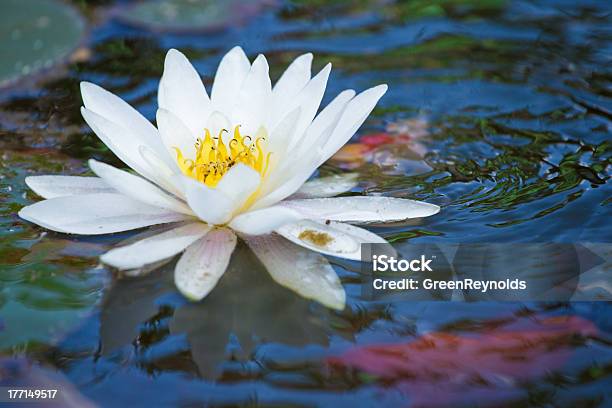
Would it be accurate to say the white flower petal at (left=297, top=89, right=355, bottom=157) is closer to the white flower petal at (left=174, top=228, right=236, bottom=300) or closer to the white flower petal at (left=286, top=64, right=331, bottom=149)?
the white flower petal at (left=286, top=64, right=331, bottom=149)

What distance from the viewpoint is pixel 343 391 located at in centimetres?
156

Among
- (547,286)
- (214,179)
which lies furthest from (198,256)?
(547,286)

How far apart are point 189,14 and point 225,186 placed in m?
2.08

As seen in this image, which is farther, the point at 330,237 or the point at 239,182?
the point at 330,237

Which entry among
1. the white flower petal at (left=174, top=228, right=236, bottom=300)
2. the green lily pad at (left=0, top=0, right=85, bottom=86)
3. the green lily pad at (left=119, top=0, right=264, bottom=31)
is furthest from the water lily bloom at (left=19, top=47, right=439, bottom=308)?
the green lily pad at (left=119, top=0, right=264, bottom=31)

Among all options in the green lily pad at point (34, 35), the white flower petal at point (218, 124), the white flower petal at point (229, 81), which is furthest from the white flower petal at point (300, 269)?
the green lily pad at point (34, 35)

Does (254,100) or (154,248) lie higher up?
(254,100)

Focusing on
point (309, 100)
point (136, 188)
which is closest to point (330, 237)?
point (309, 100)

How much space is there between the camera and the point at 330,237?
75.4 inches

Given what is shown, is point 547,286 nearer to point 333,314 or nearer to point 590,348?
point 590,348

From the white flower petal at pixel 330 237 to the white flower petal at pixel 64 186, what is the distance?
1.81 ft

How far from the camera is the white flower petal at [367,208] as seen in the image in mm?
1995

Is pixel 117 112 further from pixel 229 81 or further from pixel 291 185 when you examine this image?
pixel 291 185

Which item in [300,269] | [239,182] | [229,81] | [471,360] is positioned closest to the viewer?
[471,360]
